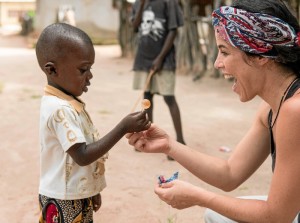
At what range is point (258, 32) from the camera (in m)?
1.97

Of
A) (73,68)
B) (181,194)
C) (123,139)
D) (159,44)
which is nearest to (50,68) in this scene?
(73,68)

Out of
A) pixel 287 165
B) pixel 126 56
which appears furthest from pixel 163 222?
pixel 126 56

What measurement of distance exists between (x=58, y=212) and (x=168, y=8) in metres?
2.93

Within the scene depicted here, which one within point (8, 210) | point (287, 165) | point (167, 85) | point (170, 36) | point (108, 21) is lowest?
point (108, 21)

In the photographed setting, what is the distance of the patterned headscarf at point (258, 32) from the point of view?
196cm

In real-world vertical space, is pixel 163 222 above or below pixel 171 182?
below

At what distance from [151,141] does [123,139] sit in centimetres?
299

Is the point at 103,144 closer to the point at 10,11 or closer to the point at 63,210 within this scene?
the point at 63,210

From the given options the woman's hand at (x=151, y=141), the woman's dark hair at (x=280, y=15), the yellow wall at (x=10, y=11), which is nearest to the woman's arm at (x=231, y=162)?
the woman's hand at (x=151, y=141)

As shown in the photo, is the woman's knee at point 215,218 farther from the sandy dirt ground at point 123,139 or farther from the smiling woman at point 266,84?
the sandy dirt ground at point 123,139

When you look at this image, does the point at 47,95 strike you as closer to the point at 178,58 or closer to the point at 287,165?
the point at 287,165

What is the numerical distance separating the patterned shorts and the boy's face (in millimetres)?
508

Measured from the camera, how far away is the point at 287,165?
1906 mm

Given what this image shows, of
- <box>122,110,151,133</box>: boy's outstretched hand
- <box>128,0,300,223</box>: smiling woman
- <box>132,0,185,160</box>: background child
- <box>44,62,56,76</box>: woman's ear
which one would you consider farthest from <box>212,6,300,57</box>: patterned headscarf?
<box>132,0,185,160</box>: background child
